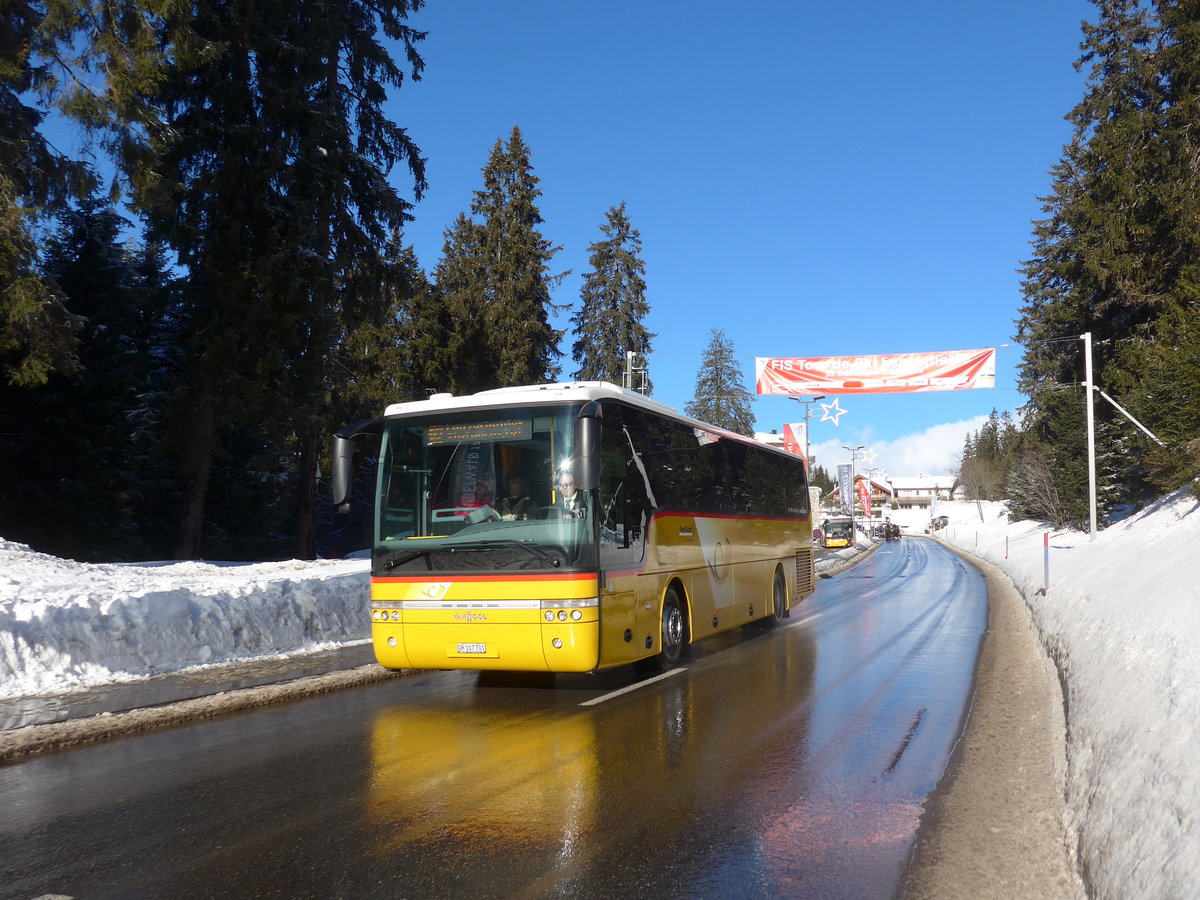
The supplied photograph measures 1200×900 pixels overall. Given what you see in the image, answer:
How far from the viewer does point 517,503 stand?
9242 millimetres

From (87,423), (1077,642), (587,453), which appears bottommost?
(1077,642)

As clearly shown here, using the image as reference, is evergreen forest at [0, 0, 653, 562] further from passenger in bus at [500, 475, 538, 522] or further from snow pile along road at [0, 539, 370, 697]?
passenger in bus at [500, 475, 538, 522]

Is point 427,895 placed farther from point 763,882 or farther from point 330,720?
point 330,720

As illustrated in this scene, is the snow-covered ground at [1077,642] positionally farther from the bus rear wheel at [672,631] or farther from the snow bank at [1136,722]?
the bus rear wheel at [672,631]

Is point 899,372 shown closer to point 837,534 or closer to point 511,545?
point 511,545

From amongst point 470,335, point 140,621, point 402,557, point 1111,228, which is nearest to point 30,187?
point 140,621

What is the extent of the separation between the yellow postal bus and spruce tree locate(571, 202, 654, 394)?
4935cm

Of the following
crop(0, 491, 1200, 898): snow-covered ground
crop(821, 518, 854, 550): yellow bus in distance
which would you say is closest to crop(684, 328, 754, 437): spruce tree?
crop(821, 518, 854, 550): yellow bus in distance

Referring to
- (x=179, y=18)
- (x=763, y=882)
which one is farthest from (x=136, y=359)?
(x=763, y=882)

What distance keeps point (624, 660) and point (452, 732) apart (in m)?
2.34

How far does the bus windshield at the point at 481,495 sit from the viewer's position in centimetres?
902

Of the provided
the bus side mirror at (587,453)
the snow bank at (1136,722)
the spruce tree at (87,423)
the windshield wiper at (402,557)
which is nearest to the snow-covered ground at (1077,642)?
the snow bank at (1136,722)

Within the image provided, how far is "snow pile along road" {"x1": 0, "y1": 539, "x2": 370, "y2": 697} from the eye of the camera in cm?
949

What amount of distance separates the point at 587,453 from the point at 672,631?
12.6 feet
